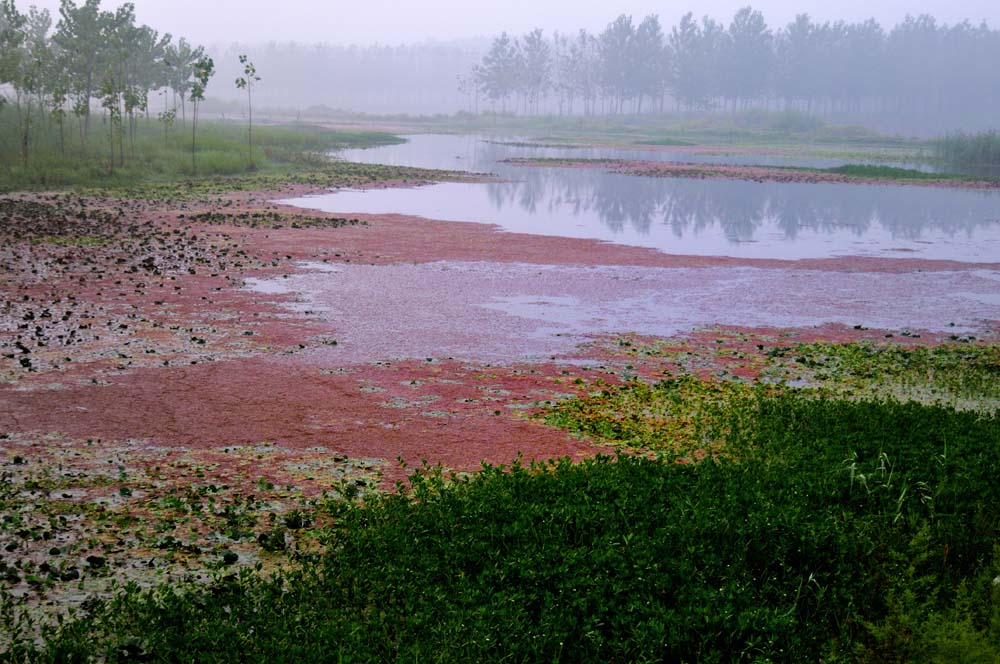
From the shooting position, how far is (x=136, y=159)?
55438 millimetres

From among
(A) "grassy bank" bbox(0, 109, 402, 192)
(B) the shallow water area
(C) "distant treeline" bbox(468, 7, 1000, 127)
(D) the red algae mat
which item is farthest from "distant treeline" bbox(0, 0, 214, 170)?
(C) "distant treeline" bbox(468, 7, 1000, 127)

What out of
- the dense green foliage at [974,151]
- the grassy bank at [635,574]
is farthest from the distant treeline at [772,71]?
the grassy bank at [635,574]

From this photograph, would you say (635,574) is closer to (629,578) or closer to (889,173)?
(629,578)

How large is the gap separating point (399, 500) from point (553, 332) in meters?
10.9

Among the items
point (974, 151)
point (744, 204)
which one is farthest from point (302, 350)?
point (974, 151)

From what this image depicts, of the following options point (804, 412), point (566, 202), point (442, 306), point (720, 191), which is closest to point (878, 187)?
point (720, 191)

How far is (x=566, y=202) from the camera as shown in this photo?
162 feet

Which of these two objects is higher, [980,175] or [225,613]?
[980,175]

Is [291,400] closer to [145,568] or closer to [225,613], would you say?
[145,568]

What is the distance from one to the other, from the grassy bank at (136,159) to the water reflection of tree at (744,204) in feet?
58.0

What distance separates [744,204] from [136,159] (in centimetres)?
3787

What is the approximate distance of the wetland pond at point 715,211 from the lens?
36062 mm

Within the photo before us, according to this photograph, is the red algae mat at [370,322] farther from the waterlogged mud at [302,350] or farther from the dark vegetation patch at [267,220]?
the dark vegetation patch at [267,220]

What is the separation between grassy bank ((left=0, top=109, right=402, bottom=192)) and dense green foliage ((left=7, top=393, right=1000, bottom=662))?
40.7 metres
